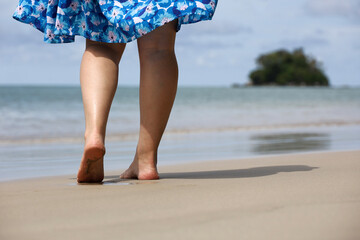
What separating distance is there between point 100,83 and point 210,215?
792 mm

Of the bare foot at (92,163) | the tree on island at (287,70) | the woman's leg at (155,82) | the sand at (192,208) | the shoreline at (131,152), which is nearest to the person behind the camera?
the sand at (192,208)

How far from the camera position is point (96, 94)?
181 cm

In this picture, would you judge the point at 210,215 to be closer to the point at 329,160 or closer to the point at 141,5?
the point at 141,5

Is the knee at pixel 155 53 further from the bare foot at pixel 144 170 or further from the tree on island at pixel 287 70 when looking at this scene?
the tree on island at pixel 287 70

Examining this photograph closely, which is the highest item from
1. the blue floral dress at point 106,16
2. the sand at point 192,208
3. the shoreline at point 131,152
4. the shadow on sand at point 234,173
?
the blue floral dress at point 106,16

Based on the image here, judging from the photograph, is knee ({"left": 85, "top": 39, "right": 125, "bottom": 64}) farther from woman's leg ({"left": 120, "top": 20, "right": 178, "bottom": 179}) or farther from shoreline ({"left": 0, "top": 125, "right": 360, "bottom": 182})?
shoreline ({"left": 0, "top": 125, "right": 360, "bottom": 182})

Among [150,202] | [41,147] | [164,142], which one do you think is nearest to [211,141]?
[164,142]

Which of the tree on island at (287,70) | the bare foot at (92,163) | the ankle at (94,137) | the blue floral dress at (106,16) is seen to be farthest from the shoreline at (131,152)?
the tree on island at (287,70)

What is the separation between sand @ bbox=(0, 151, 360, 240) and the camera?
1.07 metres

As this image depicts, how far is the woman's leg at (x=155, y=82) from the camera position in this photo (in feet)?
6.09

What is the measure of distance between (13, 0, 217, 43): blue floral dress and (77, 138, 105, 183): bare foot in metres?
0.38

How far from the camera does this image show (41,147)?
376 cm

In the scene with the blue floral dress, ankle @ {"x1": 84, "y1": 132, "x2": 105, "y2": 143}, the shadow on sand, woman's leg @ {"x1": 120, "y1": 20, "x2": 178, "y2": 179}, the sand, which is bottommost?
the shadow on sand

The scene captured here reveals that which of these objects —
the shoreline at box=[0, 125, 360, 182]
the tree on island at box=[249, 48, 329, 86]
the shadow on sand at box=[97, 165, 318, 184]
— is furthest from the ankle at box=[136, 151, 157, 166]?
the tree on island at box=[249, 48, 329, 86]
